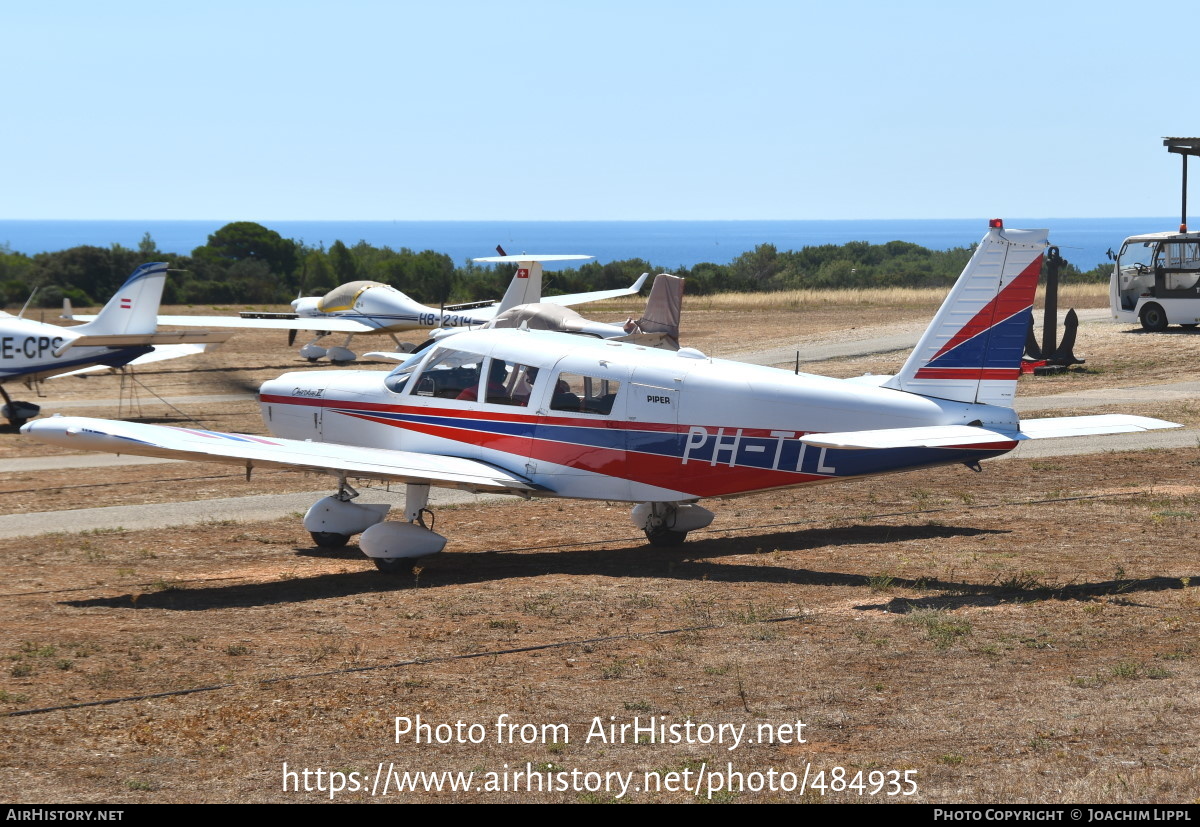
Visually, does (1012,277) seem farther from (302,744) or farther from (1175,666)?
(302,744)

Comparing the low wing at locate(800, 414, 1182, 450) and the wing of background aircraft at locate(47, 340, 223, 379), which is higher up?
the low wing at locate(800, 414, 1182, 450)

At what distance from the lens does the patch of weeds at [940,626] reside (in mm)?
9508

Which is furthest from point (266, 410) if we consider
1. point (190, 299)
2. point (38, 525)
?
point (190, 299)

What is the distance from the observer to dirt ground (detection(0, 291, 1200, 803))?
691cm

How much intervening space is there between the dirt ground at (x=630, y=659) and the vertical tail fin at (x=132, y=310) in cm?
1382

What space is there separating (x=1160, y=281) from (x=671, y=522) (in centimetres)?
3011

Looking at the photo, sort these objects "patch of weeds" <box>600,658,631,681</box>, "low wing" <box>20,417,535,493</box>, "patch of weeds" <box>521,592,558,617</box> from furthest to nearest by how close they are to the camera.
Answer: "low wing" <box>20,417,535,493</box> → "patch of weeds" <box>521,592,558,617</box> → "patch of weeds" <box>600,658,631,681</box>

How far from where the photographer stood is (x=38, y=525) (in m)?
15.7

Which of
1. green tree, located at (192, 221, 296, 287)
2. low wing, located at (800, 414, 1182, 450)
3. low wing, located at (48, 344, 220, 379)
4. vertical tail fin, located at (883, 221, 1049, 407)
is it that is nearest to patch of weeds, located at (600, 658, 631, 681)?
low wing, located at (800, 414, 1182, 450)

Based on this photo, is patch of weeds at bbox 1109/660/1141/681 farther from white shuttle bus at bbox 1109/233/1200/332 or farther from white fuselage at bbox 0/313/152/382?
white shuttle bus at bbox 1109/233/1200/332

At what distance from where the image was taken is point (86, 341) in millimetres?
26984

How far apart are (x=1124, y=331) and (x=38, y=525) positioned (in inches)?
1305

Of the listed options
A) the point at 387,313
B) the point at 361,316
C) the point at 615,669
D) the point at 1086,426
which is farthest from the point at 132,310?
the point at 615,669

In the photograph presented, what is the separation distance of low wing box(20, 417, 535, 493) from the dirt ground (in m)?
0.97
